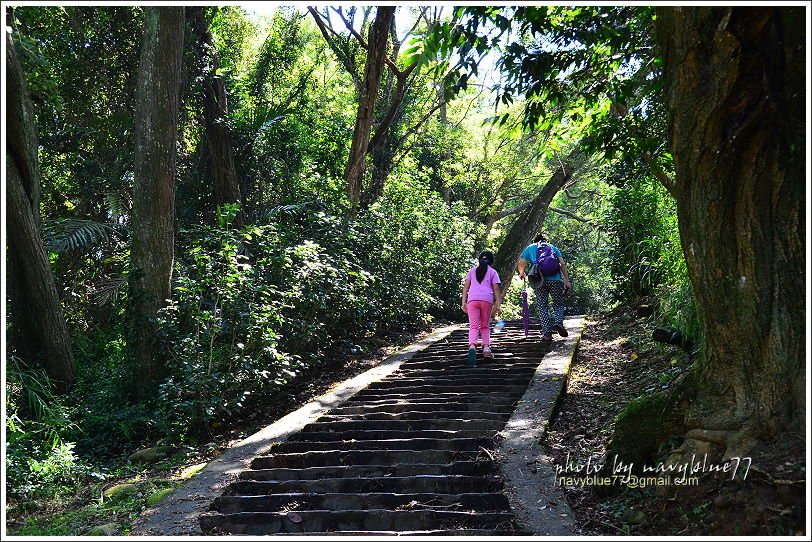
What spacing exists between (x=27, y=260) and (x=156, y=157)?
6.86 feet

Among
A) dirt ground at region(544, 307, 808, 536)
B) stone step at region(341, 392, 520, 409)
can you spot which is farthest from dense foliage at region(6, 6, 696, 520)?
dirt ground at region(544, 307, 808, 536)

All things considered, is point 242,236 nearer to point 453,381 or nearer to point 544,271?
point 453,381

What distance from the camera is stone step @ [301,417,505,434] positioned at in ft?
23.5

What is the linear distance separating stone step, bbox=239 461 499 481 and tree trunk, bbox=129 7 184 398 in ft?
11.6

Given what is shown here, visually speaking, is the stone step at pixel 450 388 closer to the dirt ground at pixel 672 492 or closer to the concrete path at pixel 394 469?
the concrete path at pixel 394 469

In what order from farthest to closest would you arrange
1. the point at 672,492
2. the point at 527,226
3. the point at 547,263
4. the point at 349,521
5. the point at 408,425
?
the point at 527,226, the point at 547,263, the point at 408,425, the point at 349,521, the point at 672,492

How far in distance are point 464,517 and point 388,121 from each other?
12715 millimetres

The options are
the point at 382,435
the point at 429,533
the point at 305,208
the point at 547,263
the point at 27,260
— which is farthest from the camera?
the point at 305,208

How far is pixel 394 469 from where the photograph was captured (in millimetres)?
6047

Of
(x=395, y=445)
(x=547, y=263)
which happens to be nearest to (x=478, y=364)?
(x=547, y=263)

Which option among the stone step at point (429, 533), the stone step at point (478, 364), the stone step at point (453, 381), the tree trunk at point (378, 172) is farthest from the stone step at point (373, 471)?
the tree trunk at point (378, 172)

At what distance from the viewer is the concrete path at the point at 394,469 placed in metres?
5.11

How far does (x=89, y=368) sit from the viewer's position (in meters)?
9.80

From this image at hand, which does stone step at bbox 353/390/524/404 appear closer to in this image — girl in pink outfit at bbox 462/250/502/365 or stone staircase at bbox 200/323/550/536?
stone staircase at bbox 200/323/550/536
